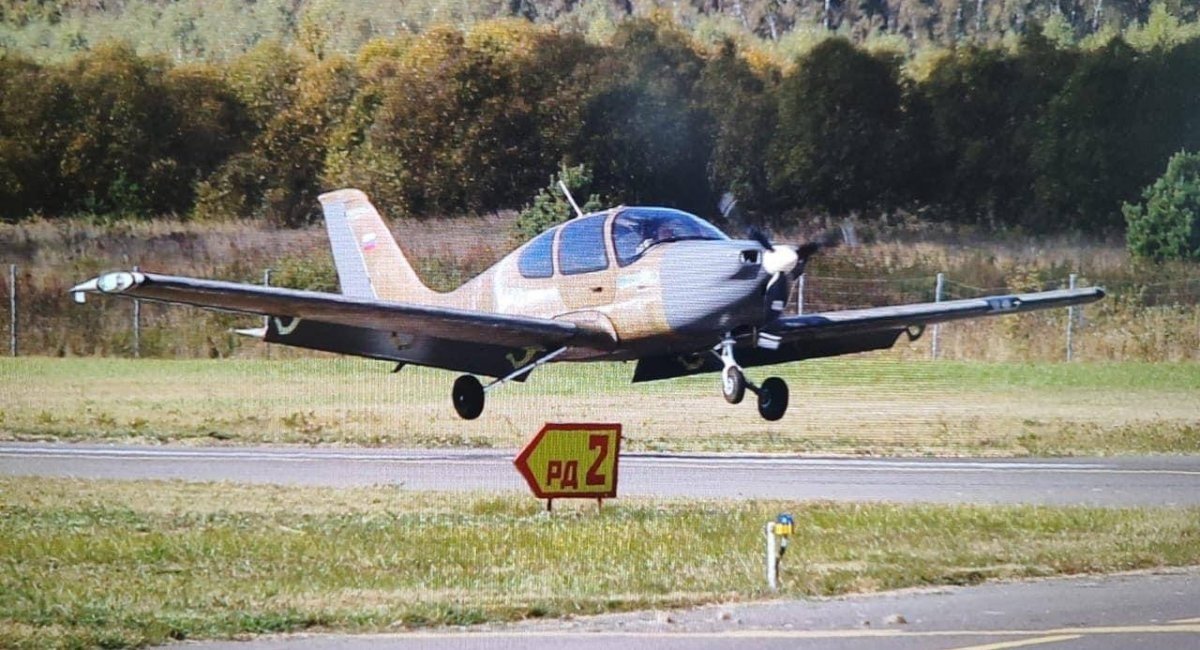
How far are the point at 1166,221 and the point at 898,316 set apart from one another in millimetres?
4021

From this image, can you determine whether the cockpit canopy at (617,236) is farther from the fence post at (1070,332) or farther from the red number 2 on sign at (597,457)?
the fence post at (1070,332)

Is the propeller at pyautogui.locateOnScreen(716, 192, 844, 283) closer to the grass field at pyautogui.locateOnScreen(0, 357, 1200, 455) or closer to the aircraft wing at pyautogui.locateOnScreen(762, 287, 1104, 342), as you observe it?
the aircraft wing at pyautogui.locateOnScreen(762, 287, 1104, 342)

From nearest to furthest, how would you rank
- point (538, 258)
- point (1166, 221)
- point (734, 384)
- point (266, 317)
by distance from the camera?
point (266, 317) < point (734, 384) < point (538, 258) < point (1166, 221)

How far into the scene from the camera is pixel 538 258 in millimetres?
14141

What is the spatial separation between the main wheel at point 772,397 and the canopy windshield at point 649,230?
131cm

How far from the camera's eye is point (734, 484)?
1333cm

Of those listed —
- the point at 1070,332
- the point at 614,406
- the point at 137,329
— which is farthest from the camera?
the point at 1070,332

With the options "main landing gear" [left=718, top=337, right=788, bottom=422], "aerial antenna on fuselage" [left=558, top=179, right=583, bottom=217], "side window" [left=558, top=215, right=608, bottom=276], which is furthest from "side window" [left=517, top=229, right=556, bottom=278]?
"main landing gear" [left=718, top=337, right=788, bottom=422]

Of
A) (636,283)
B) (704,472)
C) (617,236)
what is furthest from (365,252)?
(704,472)

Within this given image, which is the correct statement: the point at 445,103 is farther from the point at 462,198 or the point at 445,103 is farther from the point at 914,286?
the point at 914,286

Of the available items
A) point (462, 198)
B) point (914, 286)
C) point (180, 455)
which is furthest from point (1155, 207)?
point (180, 455)

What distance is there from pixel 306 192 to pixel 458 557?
621cm

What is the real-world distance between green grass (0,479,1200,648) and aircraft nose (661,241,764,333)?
6.34 feet

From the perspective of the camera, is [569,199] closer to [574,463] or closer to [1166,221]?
[574,463]
